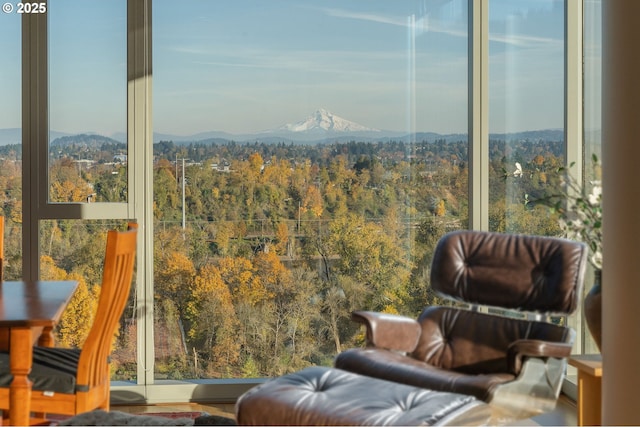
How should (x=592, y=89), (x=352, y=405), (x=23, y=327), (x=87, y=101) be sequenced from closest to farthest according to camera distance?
(x=352, y=405)
(x=23, y=327)
(x=592, y=89)
(x=87, y=101)

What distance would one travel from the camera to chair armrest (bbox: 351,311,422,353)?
4219 millimetres

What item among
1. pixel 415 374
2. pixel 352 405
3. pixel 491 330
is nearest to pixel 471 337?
pixel 491 330

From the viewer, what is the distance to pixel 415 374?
386 cm

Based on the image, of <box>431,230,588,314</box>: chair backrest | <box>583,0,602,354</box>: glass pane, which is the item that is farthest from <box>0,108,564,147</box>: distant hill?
<box>431,230,588,314</box>: chair backrest

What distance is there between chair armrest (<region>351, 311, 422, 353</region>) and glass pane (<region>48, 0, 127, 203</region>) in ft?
5.97

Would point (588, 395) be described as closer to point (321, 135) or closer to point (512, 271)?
point (512, 271)

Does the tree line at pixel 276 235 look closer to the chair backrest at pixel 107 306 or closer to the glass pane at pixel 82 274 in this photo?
the glass pane at pixel 82 274

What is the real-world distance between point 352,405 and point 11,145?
9.61 feet

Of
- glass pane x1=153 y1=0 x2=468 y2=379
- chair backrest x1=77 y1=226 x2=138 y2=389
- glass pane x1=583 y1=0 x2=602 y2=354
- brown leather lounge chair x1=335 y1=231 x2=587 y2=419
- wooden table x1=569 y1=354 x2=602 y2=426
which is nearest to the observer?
chair backrest x1=77 y1=226 x2=138 y2=389

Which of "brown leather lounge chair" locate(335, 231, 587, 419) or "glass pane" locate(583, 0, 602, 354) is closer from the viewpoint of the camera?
"brown leather lounge chair" locate(335, 231, 587, 419)

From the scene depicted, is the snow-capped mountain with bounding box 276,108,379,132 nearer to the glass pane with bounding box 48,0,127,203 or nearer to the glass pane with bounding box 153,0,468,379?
the glass pane with bounding box 153,0,468,379

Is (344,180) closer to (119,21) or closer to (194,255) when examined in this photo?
(194,255)

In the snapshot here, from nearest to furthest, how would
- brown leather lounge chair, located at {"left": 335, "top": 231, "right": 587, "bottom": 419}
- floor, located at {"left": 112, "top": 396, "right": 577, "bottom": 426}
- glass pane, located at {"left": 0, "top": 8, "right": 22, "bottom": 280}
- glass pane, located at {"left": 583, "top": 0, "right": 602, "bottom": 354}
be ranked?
brown leather lounge chair, located at {"left": 335, "top": 231, "right": 587, "bottom": 419}, floor, located at {"left": 112, "top": 396, "right": 577, "bottom": 426}, glass pane, located at {"left": 583, "top": 0, "right": 602, "bottom": 354}, glass pane, located at {"left": 0, "top": 8, "right": 22, "bottom": 280}

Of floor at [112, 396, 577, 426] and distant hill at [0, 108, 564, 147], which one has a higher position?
distant hill at [0, 108, 564, 147]
